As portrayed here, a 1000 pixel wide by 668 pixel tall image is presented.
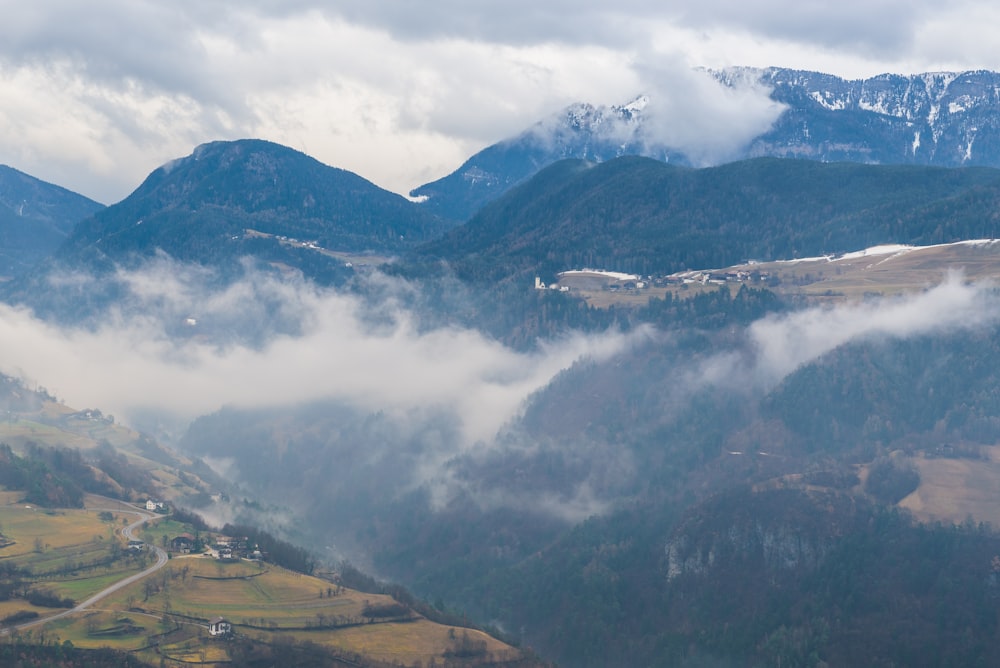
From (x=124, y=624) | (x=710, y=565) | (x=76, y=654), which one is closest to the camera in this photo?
(x=76, y=654)

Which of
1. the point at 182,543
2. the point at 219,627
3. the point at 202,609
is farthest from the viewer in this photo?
the point at 182,543

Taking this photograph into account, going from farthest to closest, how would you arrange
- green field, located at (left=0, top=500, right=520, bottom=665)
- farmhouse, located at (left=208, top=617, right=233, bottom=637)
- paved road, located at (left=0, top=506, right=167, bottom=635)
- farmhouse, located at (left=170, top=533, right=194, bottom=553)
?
farmhouse, located at (left=170, top=533, right=194, bottom=553) < farmhouse, located at (left=208, top=617, right=233, bottom=637) < green field, located at (left=0, top=500, right=520, bottom=665) < paved road, located at (left=0, top=506, right=167, bottom=635)

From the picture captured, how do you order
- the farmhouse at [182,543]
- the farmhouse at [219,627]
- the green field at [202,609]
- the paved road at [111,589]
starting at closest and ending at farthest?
the paved road at [111,589], the green field at [202,609], the farmhouse at [219,627], the farmhouse at [182,543]

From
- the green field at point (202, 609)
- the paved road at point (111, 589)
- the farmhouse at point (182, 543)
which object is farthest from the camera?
the farmhouse at point (182, 543)

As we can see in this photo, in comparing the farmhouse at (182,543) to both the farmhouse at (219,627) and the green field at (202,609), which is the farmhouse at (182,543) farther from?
the farmhouse at (219,627)

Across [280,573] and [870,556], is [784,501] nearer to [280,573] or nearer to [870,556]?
[870,556]

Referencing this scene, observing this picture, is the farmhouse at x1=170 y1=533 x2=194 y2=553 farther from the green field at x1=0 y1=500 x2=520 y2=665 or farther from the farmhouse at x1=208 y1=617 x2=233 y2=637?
the farmhouse at x1=208 y1=617 x2=233 y2=637

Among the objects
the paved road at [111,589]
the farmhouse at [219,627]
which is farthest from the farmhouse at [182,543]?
the farmhouse at [219,627]

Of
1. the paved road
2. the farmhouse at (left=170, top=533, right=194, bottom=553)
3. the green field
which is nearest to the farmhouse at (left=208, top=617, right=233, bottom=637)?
the green field

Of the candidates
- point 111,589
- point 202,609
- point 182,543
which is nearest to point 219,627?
point 202,609

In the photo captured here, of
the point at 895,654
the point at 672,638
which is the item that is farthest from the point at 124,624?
the point at 895,654

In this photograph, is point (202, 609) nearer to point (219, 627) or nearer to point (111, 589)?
point (219, 627)
